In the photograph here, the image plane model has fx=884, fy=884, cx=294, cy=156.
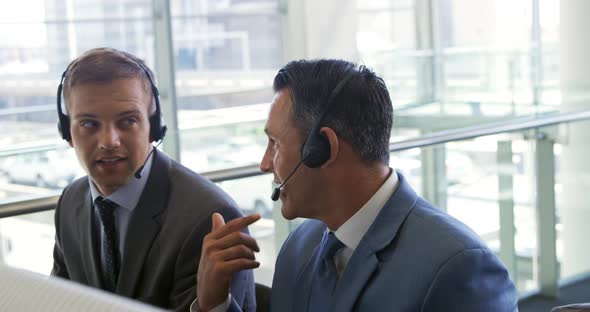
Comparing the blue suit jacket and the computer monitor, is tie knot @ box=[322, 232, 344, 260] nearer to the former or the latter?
the blue suit jacket

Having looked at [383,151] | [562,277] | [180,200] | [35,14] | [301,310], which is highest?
[35,14]

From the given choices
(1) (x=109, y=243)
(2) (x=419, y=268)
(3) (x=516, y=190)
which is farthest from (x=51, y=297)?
(3) (x=516, y=190)

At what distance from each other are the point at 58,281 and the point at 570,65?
21.7 feet

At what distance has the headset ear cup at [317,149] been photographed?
1.43 m

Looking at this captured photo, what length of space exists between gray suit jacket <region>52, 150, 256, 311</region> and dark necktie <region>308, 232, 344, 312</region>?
16 cm

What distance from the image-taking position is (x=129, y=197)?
171cm

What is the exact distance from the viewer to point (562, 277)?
4477 millimetres

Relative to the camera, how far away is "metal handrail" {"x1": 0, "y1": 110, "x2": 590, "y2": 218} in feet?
7.12

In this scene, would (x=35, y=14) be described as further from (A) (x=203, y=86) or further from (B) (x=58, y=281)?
(B) (x=58, y=281)

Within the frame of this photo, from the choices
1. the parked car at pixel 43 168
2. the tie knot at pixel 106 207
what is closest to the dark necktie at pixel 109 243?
the tie knot at pixel 106 207

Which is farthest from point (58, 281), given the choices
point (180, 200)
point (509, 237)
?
point (509, 237)

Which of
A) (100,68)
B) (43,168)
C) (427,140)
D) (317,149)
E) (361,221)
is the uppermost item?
(100,68)

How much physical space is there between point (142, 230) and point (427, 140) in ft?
5.85

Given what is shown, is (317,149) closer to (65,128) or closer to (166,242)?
(166,242)
